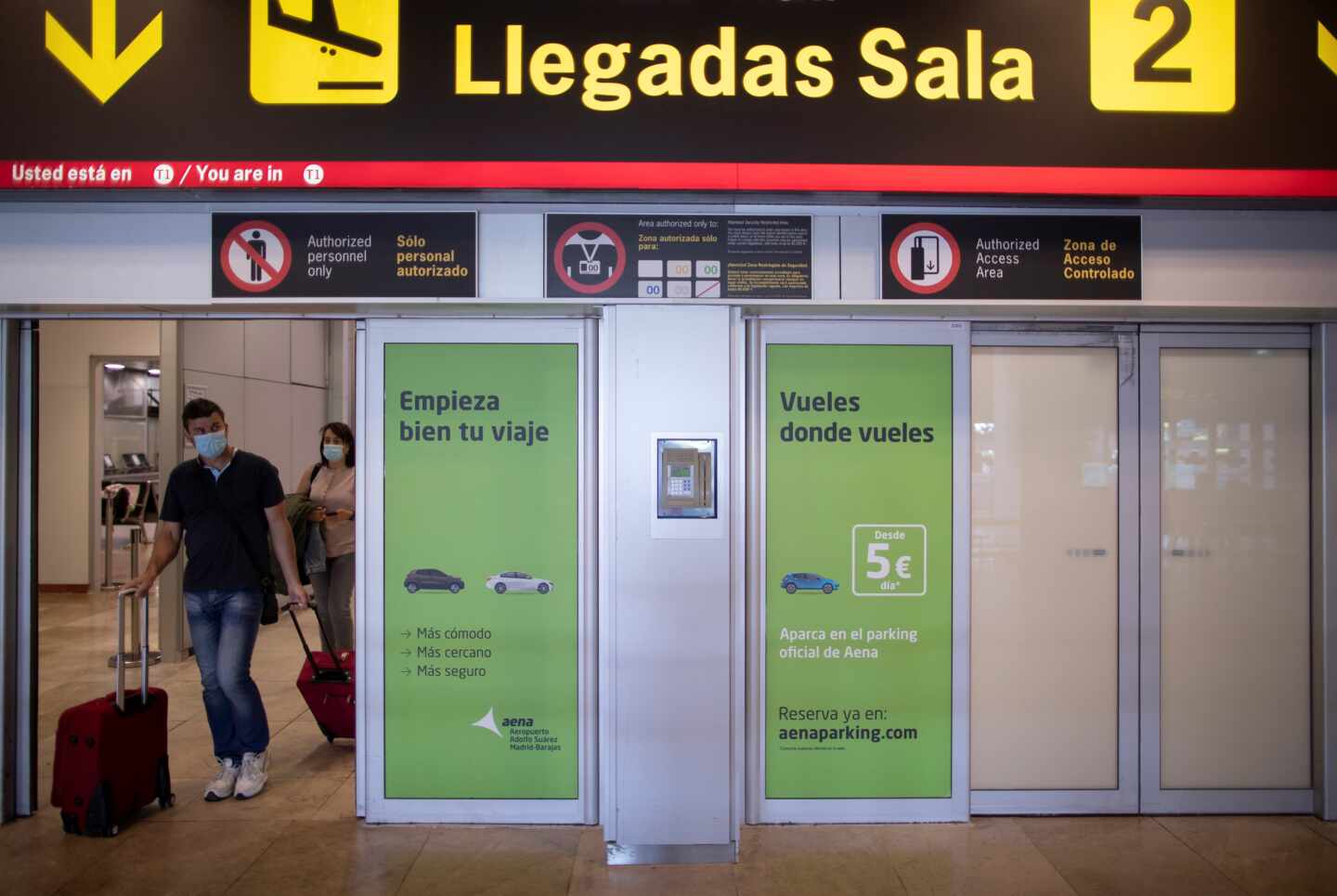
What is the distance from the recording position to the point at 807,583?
12.7 ft

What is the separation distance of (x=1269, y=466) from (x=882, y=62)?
2.63m

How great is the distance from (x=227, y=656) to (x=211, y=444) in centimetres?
100

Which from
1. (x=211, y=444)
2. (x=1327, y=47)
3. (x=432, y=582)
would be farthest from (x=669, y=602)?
(x=1327, y=47)

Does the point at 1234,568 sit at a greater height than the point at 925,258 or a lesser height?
lesser

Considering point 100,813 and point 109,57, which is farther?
point 100,813

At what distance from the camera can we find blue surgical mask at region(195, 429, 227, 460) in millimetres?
4008

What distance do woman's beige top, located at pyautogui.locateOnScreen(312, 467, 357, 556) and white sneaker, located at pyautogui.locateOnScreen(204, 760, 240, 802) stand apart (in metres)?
1.52

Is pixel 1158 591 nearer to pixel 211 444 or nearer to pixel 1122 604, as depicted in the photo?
pixel 1122 604

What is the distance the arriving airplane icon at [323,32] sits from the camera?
11.0 feet

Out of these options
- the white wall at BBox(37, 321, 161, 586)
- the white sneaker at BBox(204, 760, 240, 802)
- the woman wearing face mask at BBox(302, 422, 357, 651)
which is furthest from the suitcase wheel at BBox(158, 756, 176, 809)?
the white wall at BBox(37, 321, 161, 586)

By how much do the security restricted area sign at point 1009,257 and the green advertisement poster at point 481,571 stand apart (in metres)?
1.48

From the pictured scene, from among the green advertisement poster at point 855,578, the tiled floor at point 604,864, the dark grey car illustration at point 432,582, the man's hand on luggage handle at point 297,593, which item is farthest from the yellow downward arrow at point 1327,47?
the man's hand on luggage handle at point 297,593

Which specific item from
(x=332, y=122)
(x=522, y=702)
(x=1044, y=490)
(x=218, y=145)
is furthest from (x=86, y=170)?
(x=1044, y=490)

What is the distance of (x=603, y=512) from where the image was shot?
12.0 feet
